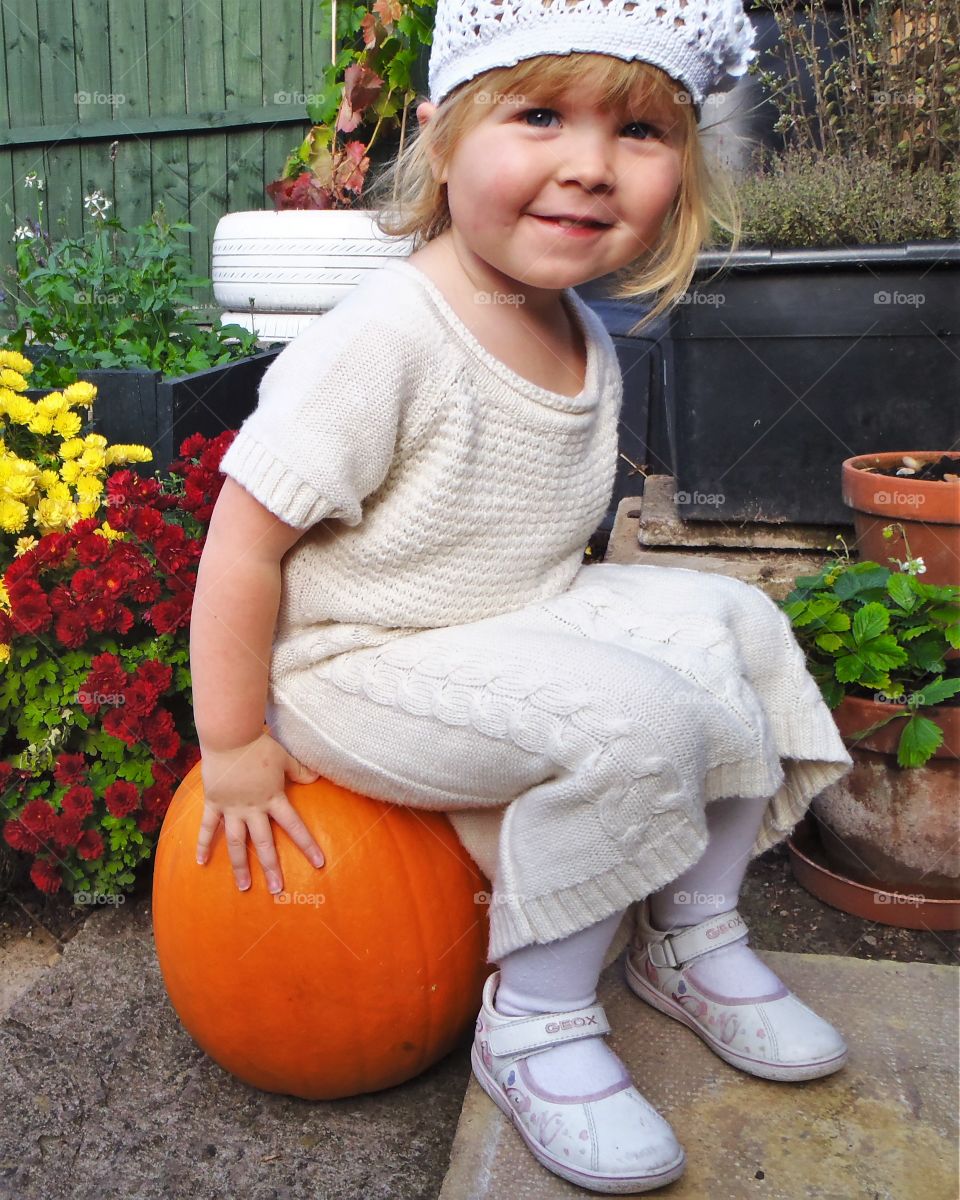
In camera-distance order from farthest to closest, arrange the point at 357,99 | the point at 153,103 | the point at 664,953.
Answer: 1. the point at 153,103
2. the point at 357,99
3. the point at 664,953

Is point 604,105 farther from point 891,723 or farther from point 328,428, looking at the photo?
point 891,723

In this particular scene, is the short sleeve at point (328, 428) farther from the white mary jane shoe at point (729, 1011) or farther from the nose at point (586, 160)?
the white mary jane shoe at point (729, 1011)

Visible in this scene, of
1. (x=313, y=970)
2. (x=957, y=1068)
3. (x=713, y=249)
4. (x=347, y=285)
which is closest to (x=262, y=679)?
(x=313, y=970)

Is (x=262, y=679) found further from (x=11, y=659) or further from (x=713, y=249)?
(x=713, y=249)

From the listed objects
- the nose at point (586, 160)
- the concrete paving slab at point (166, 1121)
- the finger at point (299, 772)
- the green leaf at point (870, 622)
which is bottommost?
the concrete paving slab at point (166, 1121)

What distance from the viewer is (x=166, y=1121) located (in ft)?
5.25

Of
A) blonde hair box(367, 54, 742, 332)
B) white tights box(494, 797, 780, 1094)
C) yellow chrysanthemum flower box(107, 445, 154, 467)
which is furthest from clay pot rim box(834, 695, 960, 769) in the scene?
yellow chrysanthemum flower box(107, 445, 154, 467)

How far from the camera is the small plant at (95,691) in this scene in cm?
199
